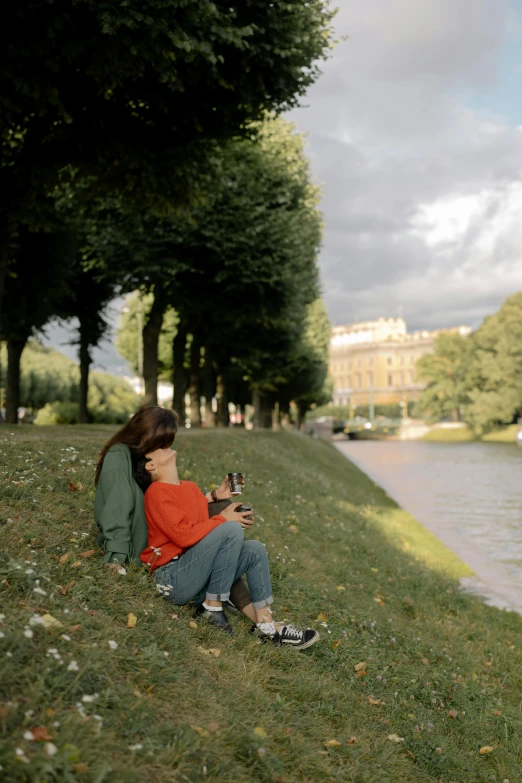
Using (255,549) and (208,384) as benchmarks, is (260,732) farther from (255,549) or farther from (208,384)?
(208,384)

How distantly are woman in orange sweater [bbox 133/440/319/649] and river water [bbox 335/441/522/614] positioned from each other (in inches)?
227

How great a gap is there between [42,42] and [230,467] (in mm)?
7456

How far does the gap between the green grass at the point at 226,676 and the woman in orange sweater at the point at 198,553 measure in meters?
0.15

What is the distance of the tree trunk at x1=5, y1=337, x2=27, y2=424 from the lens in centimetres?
2636

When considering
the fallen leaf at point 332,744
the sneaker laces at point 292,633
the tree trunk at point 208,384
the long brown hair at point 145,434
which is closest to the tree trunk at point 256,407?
the tree trunk at point 208,384

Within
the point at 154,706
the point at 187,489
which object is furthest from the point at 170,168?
the point at 154,706

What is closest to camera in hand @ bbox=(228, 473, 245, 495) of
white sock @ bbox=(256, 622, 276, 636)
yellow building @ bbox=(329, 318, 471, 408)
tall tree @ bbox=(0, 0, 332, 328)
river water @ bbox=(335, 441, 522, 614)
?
white sock @ bbox=(256, 622, 276, 636)

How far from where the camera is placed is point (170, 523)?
6.13 m

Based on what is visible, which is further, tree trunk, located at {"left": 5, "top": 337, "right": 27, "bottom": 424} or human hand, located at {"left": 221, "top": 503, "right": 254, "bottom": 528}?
tree trunk, located at {"left": 5, "top": 337, "right": 27, "bottom": 424}

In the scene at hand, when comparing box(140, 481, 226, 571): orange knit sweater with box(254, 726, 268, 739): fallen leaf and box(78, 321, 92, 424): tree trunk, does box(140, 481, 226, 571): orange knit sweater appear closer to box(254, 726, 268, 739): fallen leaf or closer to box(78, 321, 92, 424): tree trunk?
box(254, 726, 268, 739): fallen leaf

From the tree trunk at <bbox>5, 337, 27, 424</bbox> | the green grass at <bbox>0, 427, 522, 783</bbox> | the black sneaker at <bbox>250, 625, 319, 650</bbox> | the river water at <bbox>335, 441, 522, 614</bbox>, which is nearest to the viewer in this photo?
the green grass at <bbox>0, 427, 522, 783</bbox>

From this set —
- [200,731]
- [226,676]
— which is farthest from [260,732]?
[226,676]

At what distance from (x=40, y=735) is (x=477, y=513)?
65.6 ft

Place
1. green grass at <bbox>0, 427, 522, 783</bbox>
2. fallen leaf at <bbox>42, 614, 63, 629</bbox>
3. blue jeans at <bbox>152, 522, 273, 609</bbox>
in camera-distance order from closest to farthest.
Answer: green grass at <bbox>0, 427, 522, 783</bbox>, fallen leaf at <bbox>42, 614, 63, 629</bbox>, blue jeans at <bbox>152, 522, 273, 609</bbox>
